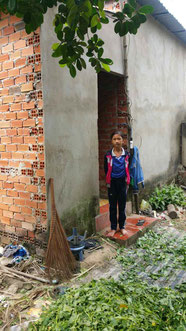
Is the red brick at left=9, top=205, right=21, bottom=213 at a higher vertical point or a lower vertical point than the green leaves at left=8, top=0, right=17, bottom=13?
lower

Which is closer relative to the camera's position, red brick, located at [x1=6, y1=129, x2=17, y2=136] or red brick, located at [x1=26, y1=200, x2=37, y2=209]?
red brick, located at [x1=26, y1=200, x2=37, y2=209]

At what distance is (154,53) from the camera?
23.7 ft

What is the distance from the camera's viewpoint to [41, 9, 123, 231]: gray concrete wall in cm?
382

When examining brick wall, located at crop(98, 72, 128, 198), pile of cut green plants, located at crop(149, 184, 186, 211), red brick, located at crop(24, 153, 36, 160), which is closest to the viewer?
red brick, located at crop(24, 153, 36, 160)

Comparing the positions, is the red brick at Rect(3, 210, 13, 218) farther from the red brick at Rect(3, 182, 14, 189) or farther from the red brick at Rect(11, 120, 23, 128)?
the red brick at Rect(11, 120, 23, 128)

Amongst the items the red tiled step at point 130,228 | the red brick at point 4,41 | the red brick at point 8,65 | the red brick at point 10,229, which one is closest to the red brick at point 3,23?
the red brick at point 4,41

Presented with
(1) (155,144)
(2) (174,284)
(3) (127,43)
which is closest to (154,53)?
(3) (127,43)

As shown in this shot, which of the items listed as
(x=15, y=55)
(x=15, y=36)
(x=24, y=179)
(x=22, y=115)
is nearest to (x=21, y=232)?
(x=24, y=179)

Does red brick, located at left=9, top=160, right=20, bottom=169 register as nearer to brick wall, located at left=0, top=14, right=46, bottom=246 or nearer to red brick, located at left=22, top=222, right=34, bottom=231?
brick wall, located at left=0, top=14, right=46, bottom=246

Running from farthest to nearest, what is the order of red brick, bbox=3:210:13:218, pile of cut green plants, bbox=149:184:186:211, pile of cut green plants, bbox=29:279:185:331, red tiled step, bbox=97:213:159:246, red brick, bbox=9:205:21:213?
pile of cut green plants, bbox=149:184:186:211 < red tiled step, bbox=97:213:159:246 < red brick, bbox=3:210:13:218 < red brick, bbox=9:205:21:213 < pile of cut green plants, bbox=29:279:185:331

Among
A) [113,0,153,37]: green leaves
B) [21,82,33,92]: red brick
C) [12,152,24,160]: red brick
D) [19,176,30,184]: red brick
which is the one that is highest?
[113,0,153,37]: green leaves

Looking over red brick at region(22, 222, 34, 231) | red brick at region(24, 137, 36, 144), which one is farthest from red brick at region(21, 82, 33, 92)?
red brick at region(22, 222, 34, 231)

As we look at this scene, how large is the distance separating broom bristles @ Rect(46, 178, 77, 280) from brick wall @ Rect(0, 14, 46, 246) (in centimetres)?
30

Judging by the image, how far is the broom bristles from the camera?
11.8 ft
